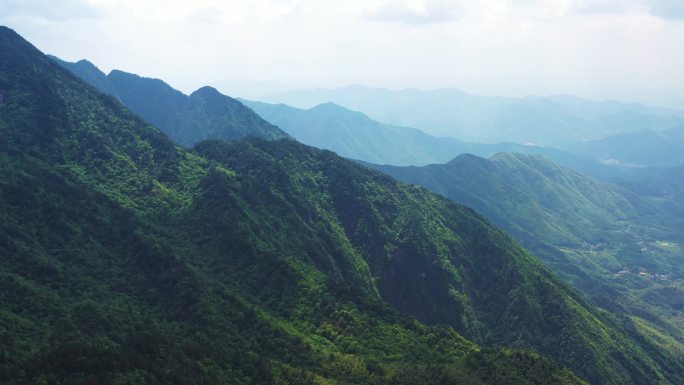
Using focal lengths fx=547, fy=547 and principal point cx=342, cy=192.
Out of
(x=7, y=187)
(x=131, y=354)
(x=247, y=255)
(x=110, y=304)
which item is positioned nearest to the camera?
(x=131, y=354)

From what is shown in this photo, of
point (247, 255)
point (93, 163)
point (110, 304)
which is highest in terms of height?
point (93, 163)

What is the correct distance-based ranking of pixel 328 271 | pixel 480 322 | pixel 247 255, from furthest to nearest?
pixel 480 322
pixel 328 271
pixel 247 255

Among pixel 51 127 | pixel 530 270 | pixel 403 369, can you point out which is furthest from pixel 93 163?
pixel 530 270

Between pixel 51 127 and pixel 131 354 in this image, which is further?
pixel 51 127

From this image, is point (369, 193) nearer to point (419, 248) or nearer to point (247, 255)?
point (419, 248)

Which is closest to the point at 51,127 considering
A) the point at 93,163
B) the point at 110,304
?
the point at 93,163

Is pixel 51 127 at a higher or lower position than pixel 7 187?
higher

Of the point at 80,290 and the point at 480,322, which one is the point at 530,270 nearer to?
the point at 480,322
